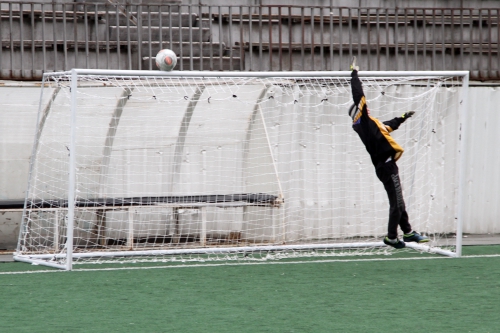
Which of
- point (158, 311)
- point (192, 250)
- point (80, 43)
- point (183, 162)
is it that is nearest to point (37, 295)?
point (158, 311)

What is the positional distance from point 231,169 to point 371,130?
106 inches

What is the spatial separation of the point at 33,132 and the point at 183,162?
6.21 feet

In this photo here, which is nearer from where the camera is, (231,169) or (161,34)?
(231,169)

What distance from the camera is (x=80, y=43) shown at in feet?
36.2

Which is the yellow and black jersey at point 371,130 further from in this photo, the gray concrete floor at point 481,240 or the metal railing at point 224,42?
the metal railing at point 224,42

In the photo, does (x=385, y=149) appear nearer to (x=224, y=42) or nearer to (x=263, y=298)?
(x=263, y=298)

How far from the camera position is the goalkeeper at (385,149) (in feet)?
28.3

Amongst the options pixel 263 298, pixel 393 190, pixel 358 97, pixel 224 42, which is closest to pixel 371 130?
pixel 358 97

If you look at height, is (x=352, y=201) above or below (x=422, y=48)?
below

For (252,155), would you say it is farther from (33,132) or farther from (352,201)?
(33,132)

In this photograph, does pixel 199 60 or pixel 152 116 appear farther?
pixel 199 60

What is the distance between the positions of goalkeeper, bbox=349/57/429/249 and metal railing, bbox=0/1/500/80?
290 cm

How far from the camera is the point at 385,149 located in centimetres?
868

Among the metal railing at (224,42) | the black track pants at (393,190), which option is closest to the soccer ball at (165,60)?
the metal railing at (224,42)
